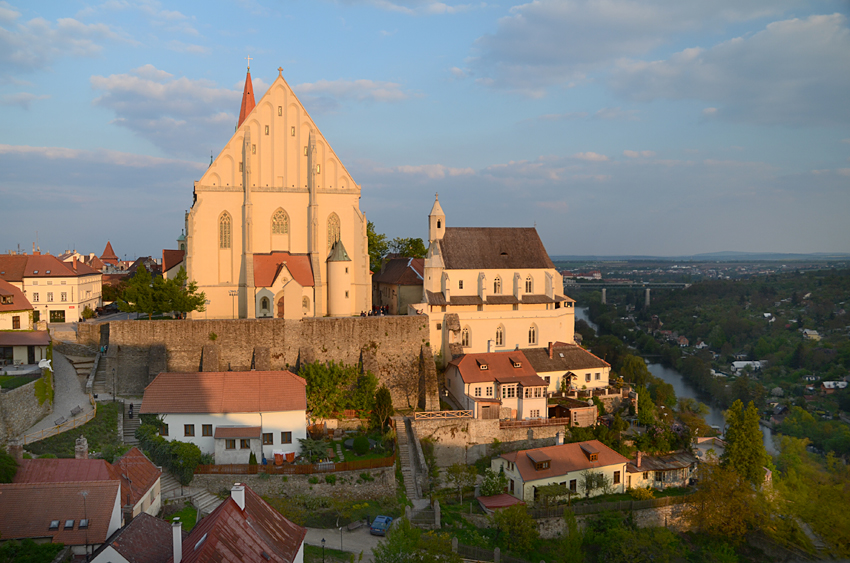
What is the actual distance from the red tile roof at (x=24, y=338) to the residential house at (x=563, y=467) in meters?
30.1

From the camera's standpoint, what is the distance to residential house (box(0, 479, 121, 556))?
19719 millimetres

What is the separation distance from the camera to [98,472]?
2288cm

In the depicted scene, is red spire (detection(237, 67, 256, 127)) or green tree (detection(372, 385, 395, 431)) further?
red spire (detection(237, 67, 256, 127))

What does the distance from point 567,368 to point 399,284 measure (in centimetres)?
1553

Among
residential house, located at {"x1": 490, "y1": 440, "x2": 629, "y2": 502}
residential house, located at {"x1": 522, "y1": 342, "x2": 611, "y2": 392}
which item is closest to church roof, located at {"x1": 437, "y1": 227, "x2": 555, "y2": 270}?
residential house, located at {"x1": 522, "y1": 342, "x2": 611, "y2": 392}

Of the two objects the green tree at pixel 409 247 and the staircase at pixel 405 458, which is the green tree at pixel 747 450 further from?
the green tree at pixel 409 247

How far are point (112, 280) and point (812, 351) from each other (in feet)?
334

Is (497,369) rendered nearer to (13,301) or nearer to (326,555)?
(326,555)

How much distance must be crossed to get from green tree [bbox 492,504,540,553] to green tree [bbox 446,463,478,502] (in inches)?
145

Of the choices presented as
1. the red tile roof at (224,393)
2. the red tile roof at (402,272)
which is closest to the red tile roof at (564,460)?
the red tile roof at (224,393)

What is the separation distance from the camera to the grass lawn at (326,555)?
24.3 meters

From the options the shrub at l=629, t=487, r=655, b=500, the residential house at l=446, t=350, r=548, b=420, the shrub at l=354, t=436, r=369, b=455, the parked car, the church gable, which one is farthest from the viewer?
the church gable

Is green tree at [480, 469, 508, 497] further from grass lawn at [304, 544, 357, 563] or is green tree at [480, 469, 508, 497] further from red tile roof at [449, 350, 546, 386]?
grass lawn at [304, 544, 357, 563]

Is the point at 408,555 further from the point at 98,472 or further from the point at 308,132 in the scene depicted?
the point at 308,132
